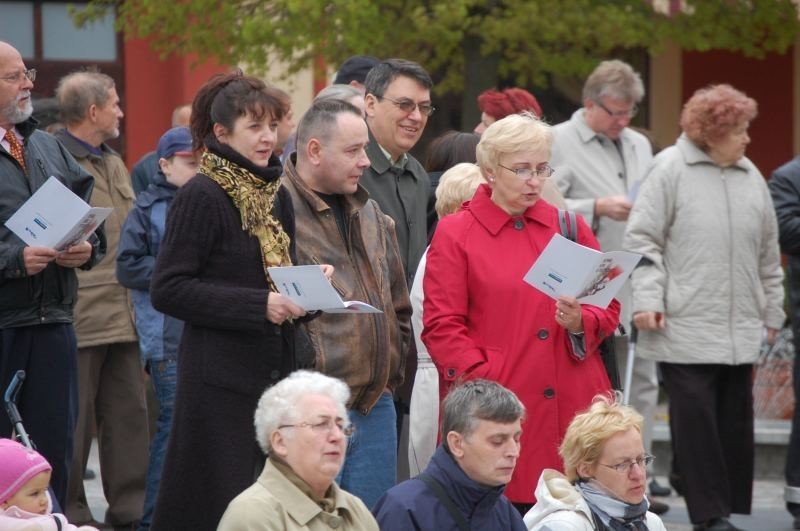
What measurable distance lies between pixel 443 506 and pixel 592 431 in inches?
27.1

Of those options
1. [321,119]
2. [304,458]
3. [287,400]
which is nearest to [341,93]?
[321,119]

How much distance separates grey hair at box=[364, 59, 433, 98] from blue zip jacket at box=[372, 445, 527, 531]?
2448 mm

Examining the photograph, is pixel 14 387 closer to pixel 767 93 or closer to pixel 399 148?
pixel 399 148

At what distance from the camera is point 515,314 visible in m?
6.35

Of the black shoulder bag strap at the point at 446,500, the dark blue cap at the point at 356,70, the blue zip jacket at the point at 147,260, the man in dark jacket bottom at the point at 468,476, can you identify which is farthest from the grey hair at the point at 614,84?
the black shoulder bag strap at the point at 446,500

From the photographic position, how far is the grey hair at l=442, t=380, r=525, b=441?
550 cm

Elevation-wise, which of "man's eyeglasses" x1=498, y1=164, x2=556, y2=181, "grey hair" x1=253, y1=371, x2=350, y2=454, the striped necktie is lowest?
"grey hair" x1=253, y1=371, x2=350, y2=454

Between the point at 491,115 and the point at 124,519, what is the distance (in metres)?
2.76

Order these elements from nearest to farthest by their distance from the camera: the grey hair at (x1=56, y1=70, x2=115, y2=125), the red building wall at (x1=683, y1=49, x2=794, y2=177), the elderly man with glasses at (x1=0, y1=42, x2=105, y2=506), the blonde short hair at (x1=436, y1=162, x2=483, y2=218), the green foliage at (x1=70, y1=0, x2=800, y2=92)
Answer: the elderly man with glasses at (x1=0, y1=42, x2=105, y2=506)
the blonde short hair at (x1=436, y1=162, x2=483, y2=218)
the grey hair at (x1=56, y1=70, x2=115, y2=125)
the green foliage at (x1=70, y1=0, x2=800, y2=92)
the red building wall at (x1=683, y1=49, x2=794, y2=177)

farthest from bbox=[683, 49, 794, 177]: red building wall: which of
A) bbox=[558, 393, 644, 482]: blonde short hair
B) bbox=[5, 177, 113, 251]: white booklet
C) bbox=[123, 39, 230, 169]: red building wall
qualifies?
bbox=[558, 393, 644, 482]: blonde short hair

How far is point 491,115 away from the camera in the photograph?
8.55 meters

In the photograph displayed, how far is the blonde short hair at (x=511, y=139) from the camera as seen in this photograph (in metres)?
6.41

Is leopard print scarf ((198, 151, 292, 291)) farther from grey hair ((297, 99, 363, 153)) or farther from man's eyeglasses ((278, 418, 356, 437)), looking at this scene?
man's eyeglasses ((278, 418, 356, 437))

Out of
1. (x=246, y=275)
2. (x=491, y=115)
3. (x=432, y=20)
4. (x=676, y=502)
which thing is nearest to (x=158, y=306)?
(x=246, y=275)
